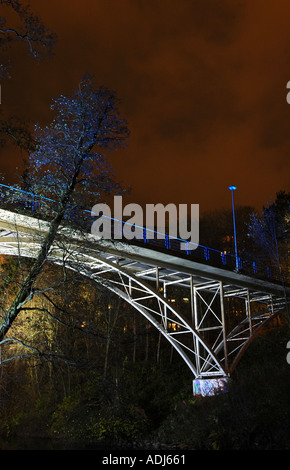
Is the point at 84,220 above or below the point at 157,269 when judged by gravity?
below

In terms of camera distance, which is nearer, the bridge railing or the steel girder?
the bridge railing

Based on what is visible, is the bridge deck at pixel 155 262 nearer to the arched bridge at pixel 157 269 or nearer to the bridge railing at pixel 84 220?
the arched bridge at pixel 157 269

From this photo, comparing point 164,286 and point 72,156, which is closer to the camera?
point 72,156

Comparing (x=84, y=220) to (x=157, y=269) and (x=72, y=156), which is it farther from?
(x=157, y=269)

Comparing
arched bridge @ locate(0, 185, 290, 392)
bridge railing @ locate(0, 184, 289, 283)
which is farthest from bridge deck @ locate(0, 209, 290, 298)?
bridge railing @ locate(0, 184, 289, 283)

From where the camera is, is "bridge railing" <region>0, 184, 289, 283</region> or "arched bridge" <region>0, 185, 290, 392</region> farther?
"arched bridge" <region>0, 185, 290, 392</region>

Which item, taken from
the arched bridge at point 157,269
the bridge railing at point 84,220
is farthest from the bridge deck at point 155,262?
the bridge railing at point 84,220

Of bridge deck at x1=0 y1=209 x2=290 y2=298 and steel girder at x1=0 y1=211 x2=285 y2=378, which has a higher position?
bridge deck at x1=0 y1=209 x2=290 y2=298

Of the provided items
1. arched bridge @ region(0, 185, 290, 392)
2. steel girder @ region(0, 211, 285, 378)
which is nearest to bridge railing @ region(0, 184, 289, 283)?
arched bridge @ region(0, 185, 290, 392)

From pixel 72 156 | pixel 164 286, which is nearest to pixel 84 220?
pixel 72 156

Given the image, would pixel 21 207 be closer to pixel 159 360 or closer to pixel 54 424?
pixel 54 424

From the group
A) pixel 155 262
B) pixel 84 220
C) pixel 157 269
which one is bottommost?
pixel 84 220

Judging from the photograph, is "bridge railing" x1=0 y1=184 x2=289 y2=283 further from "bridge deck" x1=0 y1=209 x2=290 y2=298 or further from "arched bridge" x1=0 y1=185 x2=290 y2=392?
"bridge deck" x1=0 y1=209 x2=290 y2=298

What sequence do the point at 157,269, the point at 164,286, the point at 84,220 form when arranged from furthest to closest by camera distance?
the point at 164,286
the point at 157,269
the point at 84,220
